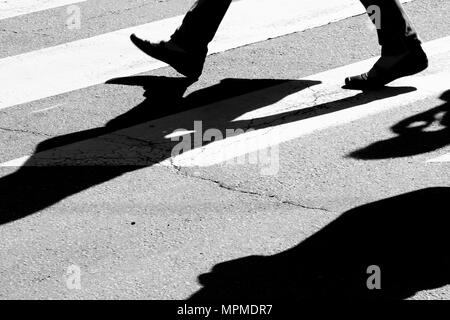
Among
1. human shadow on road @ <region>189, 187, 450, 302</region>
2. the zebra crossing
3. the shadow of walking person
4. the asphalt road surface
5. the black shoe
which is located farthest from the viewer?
the black shoe

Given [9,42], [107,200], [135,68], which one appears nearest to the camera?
[107,200]

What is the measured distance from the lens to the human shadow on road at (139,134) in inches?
247

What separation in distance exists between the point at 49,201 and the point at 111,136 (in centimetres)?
99

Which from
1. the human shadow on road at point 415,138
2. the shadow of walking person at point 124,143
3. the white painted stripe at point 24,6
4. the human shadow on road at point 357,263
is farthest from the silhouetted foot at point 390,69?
the white painted stripe at point 24,6

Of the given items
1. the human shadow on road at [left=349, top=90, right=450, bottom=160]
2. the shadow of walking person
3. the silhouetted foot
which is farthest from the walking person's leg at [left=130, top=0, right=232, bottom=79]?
the human shadow on road at [left=349, top=90, right=450, bottom=160]

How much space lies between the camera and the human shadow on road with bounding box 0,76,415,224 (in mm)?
6273

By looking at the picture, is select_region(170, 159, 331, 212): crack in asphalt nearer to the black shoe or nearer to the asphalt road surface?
the asphalt road surface

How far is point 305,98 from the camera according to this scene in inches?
295

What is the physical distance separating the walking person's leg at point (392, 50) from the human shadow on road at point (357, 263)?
72.0 inches

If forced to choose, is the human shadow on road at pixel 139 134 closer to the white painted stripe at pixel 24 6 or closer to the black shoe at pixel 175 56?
the black shoe at pixel 175 56

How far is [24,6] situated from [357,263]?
5200mm

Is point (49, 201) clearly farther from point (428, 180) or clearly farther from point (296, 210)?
point (428, 180)

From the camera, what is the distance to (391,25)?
24.9ft
